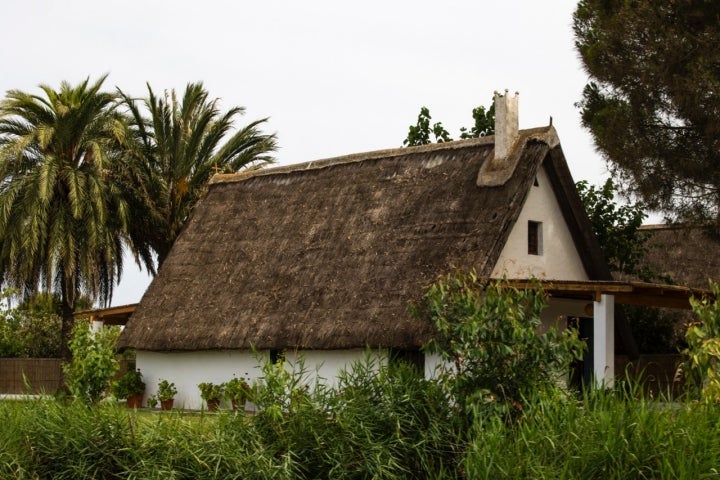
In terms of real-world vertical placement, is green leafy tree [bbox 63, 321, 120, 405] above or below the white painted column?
below

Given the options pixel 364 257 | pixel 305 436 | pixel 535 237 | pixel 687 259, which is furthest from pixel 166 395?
pixel 687 259

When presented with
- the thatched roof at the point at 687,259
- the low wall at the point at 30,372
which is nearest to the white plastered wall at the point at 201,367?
the low wall at the point at 30,372

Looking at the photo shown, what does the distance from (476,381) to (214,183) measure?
1606 cm

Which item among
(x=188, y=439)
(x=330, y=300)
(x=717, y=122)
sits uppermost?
(x=717, y=122)

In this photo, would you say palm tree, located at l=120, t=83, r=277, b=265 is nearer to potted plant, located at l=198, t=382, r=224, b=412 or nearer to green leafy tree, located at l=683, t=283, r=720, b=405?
potted plant, located at l=198, t=382, r=224, b=412

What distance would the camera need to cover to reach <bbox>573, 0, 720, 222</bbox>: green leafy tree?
69.5 ft

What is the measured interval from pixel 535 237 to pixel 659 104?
13.4ft

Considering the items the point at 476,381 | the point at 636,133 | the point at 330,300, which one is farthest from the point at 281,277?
the point at 476,381

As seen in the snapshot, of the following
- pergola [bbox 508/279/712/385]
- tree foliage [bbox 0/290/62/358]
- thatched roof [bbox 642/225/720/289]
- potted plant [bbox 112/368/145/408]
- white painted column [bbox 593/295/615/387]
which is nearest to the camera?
pergola [bbox 508/279/712/385]

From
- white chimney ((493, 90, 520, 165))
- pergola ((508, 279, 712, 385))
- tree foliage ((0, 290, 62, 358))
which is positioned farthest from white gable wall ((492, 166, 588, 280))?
tree foliage ((0, 290, 62, 358))

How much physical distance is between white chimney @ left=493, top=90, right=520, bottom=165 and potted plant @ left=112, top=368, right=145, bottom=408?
9190 millimetres

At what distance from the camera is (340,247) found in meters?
21.5

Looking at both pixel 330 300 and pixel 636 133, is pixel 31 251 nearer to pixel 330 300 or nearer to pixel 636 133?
pixel 330 300

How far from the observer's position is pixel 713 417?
930 cm
